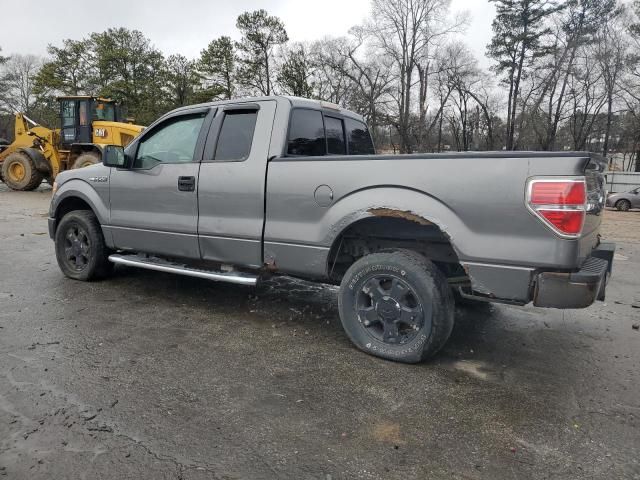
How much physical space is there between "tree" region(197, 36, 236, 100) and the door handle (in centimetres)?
3977

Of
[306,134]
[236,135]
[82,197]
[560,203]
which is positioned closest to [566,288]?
[560,203]

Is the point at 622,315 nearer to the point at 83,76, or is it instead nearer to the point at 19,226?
the point at 19,226

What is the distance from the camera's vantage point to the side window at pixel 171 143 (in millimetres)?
4469

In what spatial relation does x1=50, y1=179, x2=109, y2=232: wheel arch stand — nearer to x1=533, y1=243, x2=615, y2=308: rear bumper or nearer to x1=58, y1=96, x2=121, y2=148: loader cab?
x1=533, y1=243, x2=615, y2=308: rear bumper

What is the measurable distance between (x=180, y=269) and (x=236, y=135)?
139cm

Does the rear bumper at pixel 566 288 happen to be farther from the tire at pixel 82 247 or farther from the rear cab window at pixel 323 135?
the tire at pixel 82 247

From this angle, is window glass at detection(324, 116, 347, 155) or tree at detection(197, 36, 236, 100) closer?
window glass at detection(324, 116, 347, 155)

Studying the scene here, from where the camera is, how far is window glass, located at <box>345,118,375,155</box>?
4.99m

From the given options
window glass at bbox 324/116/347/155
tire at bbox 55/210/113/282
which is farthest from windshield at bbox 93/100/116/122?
window glass at bbox 324/116/347/155

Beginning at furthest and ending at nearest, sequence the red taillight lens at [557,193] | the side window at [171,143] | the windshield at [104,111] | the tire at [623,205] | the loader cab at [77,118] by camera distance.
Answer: the tire at [623,205]
the windshield at [104,111]
the loader cab at [77,118]
the side window at [171,143]
the red taillight lens at [557,193]

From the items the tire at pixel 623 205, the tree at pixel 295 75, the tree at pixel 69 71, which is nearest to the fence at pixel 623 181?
the tire at pixel 623 205

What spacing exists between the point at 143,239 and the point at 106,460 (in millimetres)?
2862

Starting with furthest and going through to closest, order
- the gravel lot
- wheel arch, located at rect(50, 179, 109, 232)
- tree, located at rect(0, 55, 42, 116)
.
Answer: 1. tree, located at rect(0, 55, 42, 116)
2. wheel arch, located at rect(50, 179, 109, 232)
3. the gravel lot

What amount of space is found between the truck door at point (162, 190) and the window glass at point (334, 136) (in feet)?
3.80
